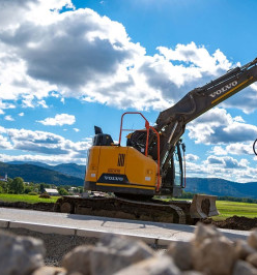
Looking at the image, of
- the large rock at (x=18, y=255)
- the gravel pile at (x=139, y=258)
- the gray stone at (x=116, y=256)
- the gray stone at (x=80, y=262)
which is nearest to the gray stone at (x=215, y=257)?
the gravel pile at (x=139, y=258)

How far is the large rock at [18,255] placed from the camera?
304 centimetres

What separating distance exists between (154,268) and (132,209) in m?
9.88

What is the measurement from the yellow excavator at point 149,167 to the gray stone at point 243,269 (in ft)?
29.8

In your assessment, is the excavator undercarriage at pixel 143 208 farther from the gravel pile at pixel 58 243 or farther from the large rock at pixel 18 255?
the large rock at pixel 18 255

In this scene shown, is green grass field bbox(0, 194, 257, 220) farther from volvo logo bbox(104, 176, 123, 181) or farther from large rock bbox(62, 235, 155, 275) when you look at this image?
large rock bbox(62, 235, 155, 275)

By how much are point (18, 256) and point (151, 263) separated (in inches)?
46.0

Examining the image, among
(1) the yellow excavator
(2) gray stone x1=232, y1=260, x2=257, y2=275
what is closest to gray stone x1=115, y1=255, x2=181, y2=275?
(2) gray stone x1=232, y1=260, x2=257, y2=275

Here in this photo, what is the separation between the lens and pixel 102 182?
12.6 metres

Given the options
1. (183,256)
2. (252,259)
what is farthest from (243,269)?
(183,256)

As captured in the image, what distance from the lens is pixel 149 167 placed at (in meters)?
12.1

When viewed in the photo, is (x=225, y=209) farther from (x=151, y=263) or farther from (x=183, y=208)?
(x=151, y=263)

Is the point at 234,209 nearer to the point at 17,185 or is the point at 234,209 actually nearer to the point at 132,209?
the point at 132,209

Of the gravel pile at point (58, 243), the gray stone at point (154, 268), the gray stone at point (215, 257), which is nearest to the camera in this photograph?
the gray stone at point (154, 268)

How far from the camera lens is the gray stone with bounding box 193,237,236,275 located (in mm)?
2889
